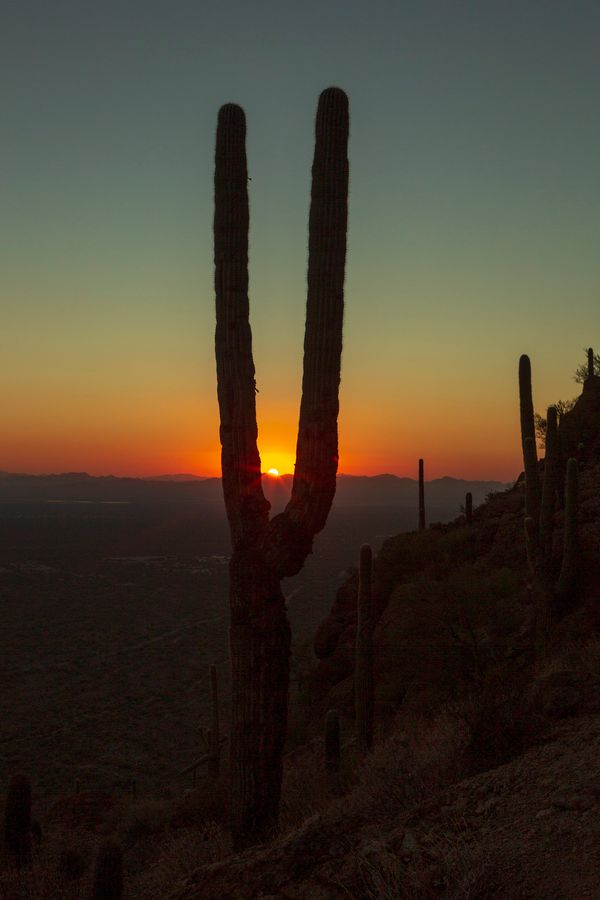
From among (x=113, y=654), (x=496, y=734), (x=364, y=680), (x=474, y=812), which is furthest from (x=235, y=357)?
(x=113, y=654)

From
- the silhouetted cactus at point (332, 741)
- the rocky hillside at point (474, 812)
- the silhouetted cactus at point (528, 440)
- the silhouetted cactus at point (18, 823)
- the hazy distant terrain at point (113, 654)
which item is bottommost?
the hazy distant terrain at point (113, 654)

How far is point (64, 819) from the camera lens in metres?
16.6

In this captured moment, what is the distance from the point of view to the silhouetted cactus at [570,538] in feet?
54.7

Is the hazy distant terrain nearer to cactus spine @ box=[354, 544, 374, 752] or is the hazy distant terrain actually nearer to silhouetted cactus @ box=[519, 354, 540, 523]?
cactus spine @ box=[354, 544, 374, 752]

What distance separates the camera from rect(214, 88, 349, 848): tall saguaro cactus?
8156 mm

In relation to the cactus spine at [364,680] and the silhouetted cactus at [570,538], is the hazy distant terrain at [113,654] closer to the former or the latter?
the cactus spine at [364,680]

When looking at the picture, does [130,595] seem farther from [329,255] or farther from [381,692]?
[329,255]

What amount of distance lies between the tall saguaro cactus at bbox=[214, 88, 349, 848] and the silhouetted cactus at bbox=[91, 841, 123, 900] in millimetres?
1429

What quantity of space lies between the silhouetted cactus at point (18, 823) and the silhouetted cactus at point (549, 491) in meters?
10.5

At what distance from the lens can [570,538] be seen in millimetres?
17031

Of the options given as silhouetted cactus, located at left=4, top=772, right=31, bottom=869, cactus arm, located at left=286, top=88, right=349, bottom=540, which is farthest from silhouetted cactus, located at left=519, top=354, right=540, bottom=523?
silhouetted cactus, located at left=4, top=772, right=31, bottom=869

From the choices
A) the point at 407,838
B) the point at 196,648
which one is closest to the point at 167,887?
the point at 407,838

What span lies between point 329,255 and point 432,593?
506 inches

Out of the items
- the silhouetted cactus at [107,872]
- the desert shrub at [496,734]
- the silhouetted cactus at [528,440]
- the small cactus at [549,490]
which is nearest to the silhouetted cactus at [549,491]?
the small cactus at [549,490]
